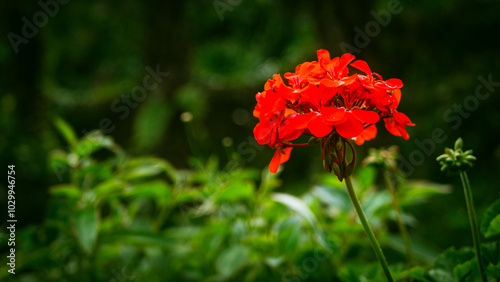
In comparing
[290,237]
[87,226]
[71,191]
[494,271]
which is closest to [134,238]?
[87,226]

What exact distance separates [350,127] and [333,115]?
28 mm

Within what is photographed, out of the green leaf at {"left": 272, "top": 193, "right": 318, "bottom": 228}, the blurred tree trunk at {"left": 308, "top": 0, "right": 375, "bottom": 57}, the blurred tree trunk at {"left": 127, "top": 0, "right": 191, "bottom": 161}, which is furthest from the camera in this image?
the blurred tree trunk at {"left": 127, "top": 0, "right": 191, "bottom": 161}

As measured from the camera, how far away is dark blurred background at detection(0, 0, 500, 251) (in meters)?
1.89

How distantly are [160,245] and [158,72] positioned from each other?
2.40 meters

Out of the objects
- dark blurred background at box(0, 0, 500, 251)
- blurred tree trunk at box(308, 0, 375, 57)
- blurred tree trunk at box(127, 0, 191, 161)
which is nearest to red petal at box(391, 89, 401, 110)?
dark blurred background at box(0, 0, 500, 251)

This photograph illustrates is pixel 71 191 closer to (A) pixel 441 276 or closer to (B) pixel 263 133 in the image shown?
(B) pixel 263 133

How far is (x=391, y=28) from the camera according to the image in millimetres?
2246

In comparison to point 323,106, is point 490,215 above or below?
below

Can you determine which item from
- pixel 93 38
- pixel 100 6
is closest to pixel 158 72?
pixel 100 6

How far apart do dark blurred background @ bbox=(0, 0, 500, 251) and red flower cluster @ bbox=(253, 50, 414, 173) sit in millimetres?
508

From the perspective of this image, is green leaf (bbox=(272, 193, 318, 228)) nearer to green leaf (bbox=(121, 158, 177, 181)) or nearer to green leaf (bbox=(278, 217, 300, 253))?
green leaf (bbox=(278, 217, 300, 253))

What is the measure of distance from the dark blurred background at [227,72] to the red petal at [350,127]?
59 centimetres

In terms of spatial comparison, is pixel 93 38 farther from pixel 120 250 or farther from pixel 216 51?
pixel 120 250

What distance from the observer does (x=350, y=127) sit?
0.47 meters
